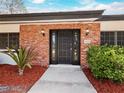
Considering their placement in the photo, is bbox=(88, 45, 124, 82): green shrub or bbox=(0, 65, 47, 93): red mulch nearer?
bbox=(0, 65, 47, 93): red mulch

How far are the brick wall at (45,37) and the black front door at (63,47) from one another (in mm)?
549

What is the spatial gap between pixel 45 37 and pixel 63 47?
142 cm

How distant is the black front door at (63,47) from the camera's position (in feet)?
44.6

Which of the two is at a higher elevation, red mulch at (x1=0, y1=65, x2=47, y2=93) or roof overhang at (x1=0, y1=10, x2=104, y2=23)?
roof overhang at (x1=0, y1=10, x2=104, y2=23)

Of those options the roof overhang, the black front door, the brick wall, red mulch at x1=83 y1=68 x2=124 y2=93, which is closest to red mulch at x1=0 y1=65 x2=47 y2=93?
the brick wall

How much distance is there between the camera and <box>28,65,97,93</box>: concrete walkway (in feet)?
26.6

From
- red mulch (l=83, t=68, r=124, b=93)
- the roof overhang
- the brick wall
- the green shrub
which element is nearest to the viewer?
red mulch (l=83, t=68, r=124, b=93)

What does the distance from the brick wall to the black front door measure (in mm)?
549

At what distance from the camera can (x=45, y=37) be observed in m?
13.3

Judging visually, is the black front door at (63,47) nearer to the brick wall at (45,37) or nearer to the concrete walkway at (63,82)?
the brick wall at (45,37)

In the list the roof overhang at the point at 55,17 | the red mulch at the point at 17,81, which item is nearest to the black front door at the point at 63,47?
the roof overhang at the point at 55,17

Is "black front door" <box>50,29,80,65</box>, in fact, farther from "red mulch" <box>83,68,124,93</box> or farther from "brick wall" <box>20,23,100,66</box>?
"red mulch" <box>83,68,124,93</box>

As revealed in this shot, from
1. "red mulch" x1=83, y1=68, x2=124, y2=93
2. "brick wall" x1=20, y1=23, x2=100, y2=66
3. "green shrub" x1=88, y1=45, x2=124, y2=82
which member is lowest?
"red mulch" x1=83, y1=68, x2=124, y2=93

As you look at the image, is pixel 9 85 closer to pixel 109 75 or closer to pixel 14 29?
pixel 109 75
